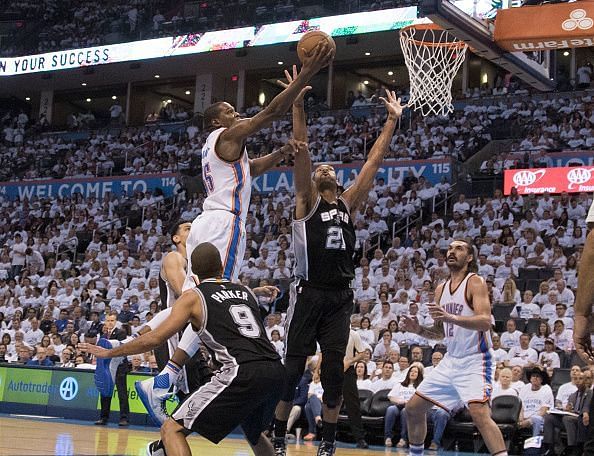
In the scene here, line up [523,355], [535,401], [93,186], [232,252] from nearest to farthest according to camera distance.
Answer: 1. [232,252]
2. [535,401]
3. [523,355]
4. [93,186]

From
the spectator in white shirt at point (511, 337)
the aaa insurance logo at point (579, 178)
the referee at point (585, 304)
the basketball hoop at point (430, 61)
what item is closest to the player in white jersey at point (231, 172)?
the referee at point (585, 304)

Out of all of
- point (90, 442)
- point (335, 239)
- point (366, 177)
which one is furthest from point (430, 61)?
point (90, 442)

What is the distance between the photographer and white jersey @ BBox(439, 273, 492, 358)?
7020 mm

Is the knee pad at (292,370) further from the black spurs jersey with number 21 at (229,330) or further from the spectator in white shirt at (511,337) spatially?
the spectator in white shirt at (511,337)

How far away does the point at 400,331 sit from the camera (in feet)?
45.6

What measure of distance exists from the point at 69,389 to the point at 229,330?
9.75m

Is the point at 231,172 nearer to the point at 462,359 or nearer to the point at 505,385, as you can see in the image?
the point at 462,359

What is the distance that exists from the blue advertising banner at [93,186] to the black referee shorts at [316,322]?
19.0 metres

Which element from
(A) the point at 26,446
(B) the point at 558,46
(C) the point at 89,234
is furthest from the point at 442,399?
(C) the point at 89,234

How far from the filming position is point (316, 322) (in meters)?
6.55

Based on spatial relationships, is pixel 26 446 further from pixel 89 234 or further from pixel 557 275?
pixel 89 234

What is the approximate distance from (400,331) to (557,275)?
261 cm

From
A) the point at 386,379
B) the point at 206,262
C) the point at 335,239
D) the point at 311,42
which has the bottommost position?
the point at 386,379

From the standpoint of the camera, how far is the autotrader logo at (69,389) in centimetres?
1394
